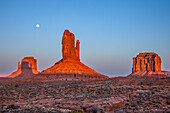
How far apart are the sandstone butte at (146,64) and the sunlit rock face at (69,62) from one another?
239 ft

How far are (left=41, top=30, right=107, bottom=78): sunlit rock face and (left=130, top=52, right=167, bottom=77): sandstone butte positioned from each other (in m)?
73.0

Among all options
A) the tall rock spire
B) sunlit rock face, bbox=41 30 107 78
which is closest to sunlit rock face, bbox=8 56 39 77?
sunlit rock face, bbox=41 30 107 78

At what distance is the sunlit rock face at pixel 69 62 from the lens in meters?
92.8

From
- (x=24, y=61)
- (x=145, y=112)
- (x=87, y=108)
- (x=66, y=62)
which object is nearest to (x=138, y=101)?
(x=145, y=112)

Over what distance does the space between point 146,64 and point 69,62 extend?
97.4 meters

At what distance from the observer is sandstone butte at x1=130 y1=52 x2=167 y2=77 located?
168075mm

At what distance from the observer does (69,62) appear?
10181 cm

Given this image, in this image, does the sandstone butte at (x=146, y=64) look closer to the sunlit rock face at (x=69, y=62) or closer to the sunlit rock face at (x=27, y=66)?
the sunlit rock face at (x=69, y=62)

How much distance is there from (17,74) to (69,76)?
3255 inches

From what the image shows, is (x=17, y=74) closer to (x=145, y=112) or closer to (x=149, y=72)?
(x=149, y=72)

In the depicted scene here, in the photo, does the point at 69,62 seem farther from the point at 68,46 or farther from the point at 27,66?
the point at 27,66

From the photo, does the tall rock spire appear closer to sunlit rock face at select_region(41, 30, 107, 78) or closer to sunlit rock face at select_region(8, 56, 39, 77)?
sunlit rock face at select_region(41, 30, 107, 78)

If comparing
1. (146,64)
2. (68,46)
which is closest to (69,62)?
(68,46)

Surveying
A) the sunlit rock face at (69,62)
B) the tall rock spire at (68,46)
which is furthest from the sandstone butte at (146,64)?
the tall rock spire at (68,46)
